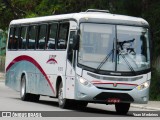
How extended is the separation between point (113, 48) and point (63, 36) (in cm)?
216

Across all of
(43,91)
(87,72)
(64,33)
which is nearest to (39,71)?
(43,91)

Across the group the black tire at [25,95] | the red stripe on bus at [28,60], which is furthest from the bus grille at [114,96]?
the black tire at [25,95]

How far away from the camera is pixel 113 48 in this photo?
2064 cm

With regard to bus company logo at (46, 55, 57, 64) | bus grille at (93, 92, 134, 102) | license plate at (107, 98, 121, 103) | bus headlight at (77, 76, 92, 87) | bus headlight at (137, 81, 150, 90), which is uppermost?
bus company logo at (46, 55, 57, 64)

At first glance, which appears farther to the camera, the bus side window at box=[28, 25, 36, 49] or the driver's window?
the bus side window at box=[28, 25, 36, 49]

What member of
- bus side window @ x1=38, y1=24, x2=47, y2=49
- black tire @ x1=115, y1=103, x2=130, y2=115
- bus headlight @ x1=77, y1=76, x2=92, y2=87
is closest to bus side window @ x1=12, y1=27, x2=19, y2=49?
bus side window @ x1=38, y1=24, x2=47, y2=49

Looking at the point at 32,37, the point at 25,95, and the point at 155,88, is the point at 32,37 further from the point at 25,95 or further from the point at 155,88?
the point at 155,88

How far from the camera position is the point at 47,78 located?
23.5 m

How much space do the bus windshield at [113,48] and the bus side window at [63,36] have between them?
1.29 metres

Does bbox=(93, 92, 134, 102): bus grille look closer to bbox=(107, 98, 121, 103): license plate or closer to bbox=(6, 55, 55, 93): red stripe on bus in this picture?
bbox=(107, 98, 121, 103): license plate

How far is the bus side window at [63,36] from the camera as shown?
21.8 meters

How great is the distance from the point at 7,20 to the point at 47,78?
23191 millimetres

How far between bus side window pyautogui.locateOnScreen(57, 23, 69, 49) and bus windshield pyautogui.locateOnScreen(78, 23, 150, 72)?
50.7 inches

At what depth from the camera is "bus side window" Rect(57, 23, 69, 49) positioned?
21.8 metres
